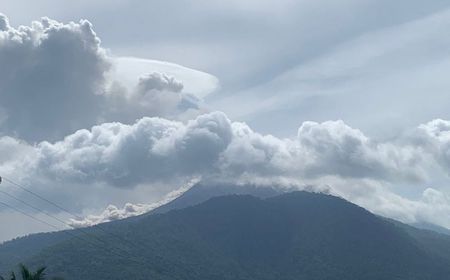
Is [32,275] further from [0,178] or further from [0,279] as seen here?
[0,178]

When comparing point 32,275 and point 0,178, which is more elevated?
point 0,178

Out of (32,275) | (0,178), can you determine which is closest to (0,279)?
(32,275)

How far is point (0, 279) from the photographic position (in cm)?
8812

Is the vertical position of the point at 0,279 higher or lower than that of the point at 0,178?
lower

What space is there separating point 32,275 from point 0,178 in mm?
13757

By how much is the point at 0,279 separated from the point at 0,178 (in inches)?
521

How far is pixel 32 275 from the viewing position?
88.2 meters

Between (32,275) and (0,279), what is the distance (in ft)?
13.1
